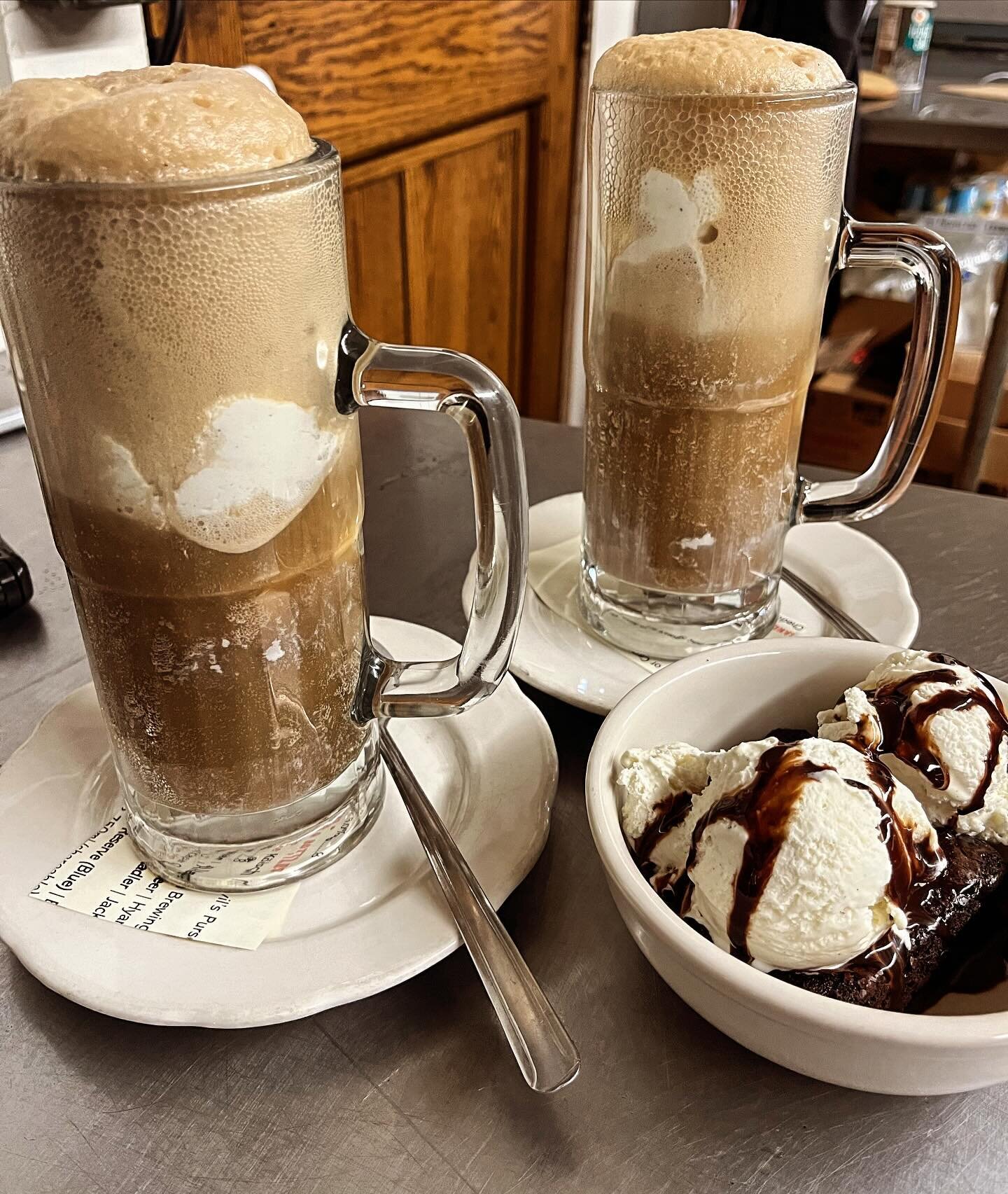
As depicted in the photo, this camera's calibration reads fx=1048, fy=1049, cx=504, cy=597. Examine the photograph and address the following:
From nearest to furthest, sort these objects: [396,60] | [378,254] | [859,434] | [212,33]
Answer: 1. [212,33]
2. [396,60]
3. [378,254]
4. [859,434]

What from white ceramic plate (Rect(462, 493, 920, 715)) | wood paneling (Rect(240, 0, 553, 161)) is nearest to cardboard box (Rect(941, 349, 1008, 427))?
wood paneling (Rect(240, 0, 553, 161))

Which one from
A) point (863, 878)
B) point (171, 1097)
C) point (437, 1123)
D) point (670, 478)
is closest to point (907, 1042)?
point (863, 878)

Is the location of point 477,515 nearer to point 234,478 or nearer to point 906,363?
point 234,478

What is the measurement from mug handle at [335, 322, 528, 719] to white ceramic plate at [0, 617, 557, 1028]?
64mm

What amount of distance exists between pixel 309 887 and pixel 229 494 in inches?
8.1

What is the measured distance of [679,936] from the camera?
0.41 meters

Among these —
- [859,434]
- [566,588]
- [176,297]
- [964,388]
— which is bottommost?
[859,434]

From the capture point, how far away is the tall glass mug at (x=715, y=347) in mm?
597

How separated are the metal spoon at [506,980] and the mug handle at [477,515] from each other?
0.24 feet

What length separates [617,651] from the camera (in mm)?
733

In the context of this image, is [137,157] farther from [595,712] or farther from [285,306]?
[595,712]

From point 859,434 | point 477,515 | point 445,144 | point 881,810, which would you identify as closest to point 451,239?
point 445,144

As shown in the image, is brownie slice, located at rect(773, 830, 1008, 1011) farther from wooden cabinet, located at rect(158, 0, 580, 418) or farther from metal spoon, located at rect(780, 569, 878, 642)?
wooden cabinet, located at rect(158, 0, 580, 418)

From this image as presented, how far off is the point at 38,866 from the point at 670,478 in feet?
1.43
